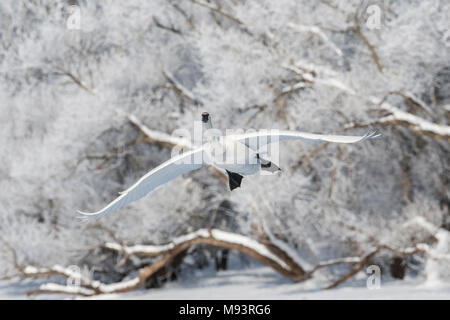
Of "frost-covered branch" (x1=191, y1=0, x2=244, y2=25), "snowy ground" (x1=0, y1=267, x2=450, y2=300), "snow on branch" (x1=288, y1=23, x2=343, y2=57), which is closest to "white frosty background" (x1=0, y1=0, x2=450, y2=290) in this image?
"snow on branch" (x1=288, y1=23, x2=343, y2=57)

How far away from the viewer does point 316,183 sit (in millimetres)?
7879

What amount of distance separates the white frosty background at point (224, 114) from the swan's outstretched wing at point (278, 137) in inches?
169

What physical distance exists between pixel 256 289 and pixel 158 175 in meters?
5.06

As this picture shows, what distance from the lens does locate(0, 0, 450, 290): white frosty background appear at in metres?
6.83

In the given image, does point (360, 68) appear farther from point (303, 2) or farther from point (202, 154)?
point (202, 154)

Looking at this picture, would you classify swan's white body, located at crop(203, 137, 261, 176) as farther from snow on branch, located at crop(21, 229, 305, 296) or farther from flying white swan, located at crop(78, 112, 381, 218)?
snow on branch, located at crop(21, 229, 305, 296)

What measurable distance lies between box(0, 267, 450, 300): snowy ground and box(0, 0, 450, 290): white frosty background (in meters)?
0.44

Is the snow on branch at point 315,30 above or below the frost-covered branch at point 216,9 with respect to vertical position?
below

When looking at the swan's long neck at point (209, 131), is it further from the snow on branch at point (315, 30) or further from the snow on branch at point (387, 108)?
the snow on branch at point (315, 30)

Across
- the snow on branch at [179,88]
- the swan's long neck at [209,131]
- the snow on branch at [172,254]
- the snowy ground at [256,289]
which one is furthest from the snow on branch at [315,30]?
the swan's long neck at [209,131]

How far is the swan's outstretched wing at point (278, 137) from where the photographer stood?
2.10 meters
